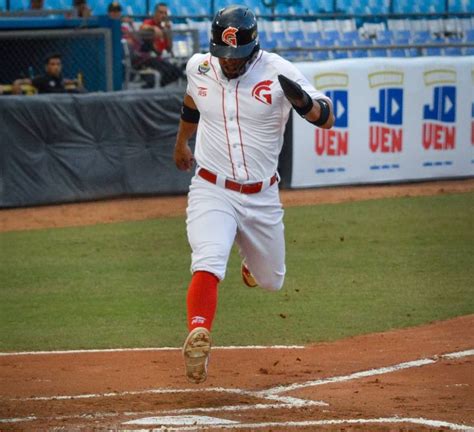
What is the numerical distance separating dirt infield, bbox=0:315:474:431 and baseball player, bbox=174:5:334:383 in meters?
0.66

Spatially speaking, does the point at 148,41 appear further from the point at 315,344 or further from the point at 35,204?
the point at 315,344

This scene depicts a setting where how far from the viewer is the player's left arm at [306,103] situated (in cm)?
580

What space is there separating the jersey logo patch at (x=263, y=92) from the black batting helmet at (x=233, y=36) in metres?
0.18

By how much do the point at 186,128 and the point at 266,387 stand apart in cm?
158

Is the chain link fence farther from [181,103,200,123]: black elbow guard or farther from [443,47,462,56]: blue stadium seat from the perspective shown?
[181,103,200,123]: black elbow guard

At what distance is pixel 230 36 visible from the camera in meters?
5.98

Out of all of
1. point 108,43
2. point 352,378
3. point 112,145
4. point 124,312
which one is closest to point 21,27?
point 108,43

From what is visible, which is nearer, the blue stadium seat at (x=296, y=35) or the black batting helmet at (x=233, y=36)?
the black batting helmet at (x=233, y=36)

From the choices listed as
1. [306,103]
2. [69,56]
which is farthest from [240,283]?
[69,56]

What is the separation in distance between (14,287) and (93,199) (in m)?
4.95

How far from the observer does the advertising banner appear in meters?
16.0

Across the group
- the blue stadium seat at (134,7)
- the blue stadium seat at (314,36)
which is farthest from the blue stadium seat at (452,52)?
the blue stadium seat at (134,7)

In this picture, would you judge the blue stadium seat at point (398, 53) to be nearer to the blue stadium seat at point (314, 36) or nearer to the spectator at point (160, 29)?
the blue stadium seat at point (314, 36)

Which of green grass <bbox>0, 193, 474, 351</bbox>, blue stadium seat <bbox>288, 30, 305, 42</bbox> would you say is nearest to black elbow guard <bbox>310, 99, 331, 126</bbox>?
green grass <bbox>0, 193, 474, 351</bbox>
